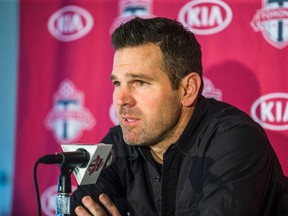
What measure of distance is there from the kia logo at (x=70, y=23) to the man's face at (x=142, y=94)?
96 centimetres

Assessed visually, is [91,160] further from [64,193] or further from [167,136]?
[167,136]

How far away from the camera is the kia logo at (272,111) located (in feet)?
7.89

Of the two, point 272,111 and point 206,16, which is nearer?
point 272,111

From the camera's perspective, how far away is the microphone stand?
132 centimetres

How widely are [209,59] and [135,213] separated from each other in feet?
3.19

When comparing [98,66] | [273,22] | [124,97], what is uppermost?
[273,22]

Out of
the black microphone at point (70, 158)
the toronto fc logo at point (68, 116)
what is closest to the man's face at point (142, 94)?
the black microphone at point (70, 158)

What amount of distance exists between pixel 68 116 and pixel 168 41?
1.12 meters

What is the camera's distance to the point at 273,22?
2.40m

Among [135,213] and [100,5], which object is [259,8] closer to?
[100,5]

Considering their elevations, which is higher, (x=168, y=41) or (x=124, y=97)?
(x=168, y=41)

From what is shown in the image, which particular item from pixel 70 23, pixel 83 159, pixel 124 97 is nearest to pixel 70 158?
pixel 83 159

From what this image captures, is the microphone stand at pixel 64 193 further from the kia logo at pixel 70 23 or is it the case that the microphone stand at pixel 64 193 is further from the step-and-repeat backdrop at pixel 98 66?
the kia logo at pixel 70 23

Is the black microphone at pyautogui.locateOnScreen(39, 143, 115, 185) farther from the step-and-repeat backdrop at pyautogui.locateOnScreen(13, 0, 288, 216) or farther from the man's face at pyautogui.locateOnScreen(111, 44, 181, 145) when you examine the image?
the step-and-repeat backdrop at pyautogui.locateOnScreen(13, 0, 288, 216)
